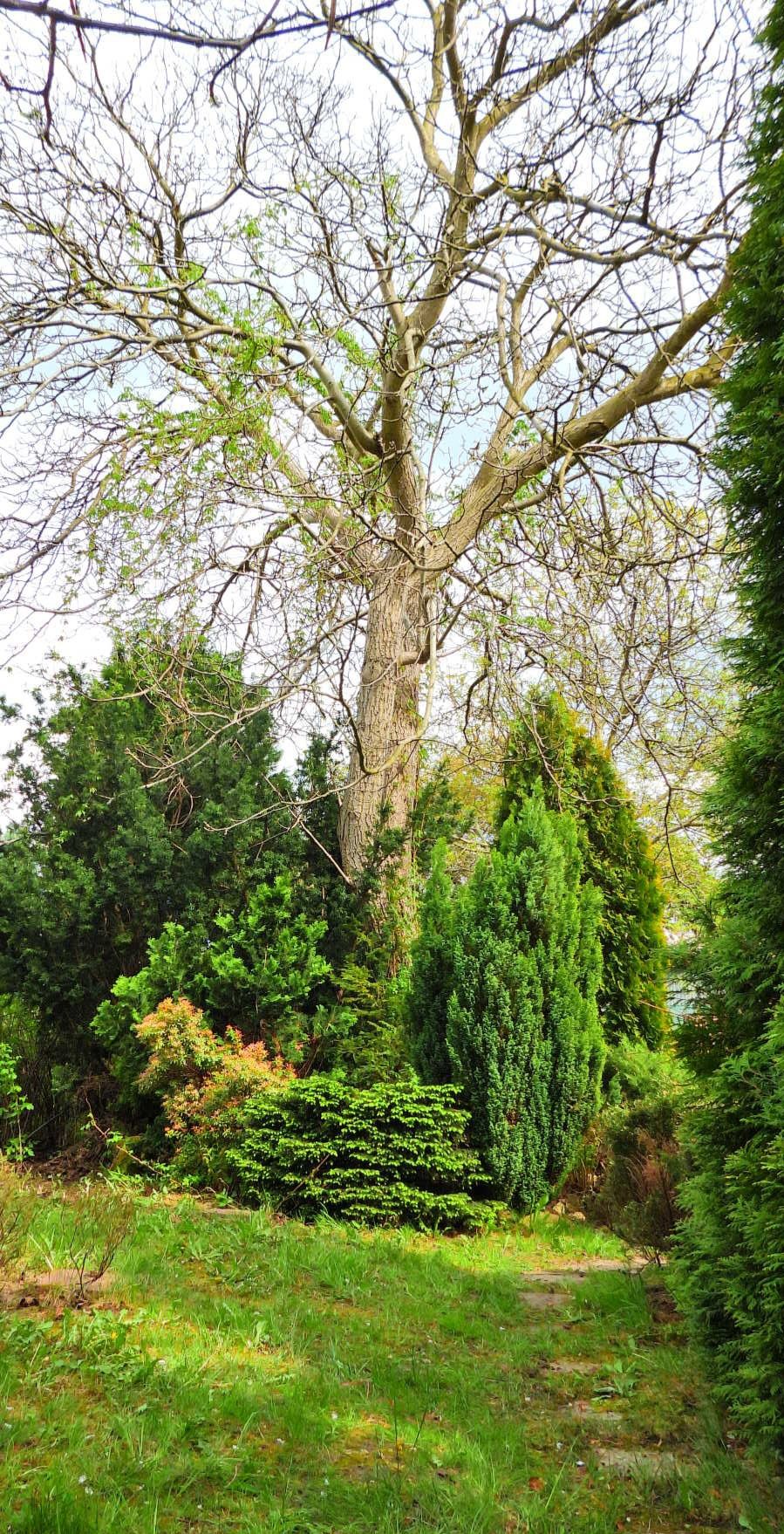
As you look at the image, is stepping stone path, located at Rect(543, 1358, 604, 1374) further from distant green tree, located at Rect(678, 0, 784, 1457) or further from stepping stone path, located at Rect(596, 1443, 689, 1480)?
distant green tree, located at Rect(678, 0, 784, 1457)

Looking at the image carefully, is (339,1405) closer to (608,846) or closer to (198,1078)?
(198,1078)

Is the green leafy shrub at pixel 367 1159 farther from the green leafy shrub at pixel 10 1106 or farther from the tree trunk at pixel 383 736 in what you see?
the tree trunk at pixel 383 736

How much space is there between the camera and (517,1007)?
19.3 ft

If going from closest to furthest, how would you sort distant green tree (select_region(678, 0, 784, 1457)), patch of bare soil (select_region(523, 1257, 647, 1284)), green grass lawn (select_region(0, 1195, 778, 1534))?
green grass lawn (select_region(0, 1195, 778, 1534)) → distant green tree (select_region(678, 0, 784, 1457)) → patch of bare soil (select_region(523, 1257, 647, 1284))

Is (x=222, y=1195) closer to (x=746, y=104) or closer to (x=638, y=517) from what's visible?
(x=638, y=517)

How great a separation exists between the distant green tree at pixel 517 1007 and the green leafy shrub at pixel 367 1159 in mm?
271

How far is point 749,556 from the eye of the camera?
291cm

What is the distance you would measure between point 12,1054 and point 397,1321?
5.44m

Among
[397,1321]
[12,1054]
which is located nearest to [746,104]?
[397,1321]

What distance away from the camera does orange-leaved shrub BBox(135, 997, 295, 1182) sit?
6074mm

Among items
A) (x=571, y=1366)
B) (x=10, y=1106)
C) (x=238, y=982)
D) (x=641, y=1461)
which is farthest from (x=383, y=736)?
(x=641, y=1461)

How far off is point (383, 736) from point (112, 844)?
2.38 m

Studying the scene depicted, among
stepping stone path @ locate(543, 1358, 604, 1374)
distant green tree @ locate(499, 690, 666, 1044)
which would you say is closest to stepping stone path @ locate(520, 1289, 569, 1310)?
stepping stone path @ locate(543, 1358, 604, 1374)

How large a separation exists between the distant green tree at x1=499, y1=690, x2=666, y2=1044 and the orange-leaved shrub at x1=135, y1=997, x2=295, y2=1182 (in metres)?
2.52
